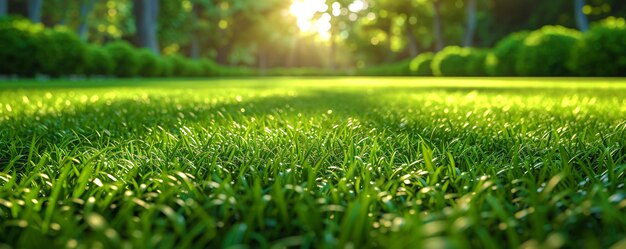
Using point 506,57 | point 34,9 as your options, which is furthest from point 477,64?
point 34,9

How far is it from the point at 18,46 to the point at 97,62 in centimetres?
383

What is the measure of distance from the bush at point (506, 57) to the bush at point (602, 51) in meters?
3.42

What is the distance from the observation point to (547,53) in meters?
17.9

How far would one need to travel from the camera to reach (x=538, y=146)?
2105 mm

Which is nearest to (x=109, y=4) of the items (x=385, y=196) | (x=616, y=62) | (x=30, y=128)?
(x=616, y=62)

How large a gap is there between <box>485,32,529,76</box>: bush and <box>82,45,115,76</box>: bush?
15623 mm

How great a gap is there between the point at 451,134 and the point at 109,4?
110 feet

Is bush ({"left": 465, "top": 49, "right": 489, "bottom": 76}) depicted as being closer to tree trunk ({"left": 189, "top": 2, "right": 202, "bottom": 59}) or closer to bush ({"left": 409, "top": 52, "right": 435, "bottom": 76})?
bush ({"left": 409, "top": 52, "right": 435, "bottom": 76})

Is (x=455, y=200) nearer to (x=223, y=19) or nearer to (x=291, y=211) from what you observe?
(x=291, y=211)

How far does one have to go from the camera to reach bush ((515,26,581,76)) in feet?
57.6

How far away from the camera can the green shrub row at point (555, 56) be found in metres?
15.2

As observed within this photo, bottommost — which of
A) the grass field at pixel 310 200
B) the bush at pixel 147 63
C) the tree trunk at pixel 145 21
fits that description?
the bush at pixel 147 63

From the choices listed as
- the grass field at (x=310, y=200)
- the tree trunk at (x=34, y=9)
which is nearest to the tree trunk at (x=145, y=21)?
the tree trunk at (x=34, y=9)

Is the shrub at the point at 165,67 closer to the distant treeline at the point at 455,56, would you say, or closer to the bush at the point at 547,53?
the distant treeline at the point at 455,56
